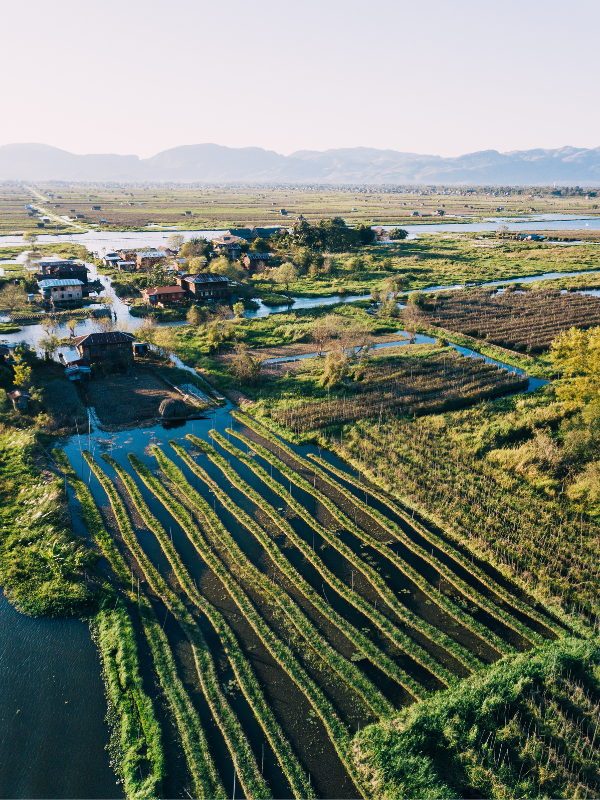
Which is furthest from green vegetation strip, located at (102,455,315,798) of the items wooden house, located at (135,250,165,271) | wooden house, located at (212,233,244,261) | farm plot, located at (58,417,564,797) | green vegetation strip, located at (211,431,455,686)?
wooden house, located at (212,233,244,261)

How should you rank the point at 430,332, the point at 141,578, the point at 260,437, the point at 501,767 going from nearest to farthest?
the point at 501,767 < the point at 141,578 < the point at 260,437 < the point at 430,332

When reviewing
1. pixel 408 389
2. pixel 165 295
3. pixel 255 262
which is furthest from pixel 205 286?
pixel 408 389

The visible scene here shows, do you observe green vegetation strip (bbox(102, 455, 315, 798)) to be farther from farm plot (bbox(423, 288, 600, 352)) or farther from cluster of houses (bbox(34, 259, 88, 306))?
cluster of houses (bbox(34, 259, 88, 306))

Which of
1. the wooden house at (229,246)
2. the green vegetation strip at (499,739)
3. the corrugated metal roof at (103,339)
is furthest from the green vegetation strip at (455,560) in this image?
the wooden house at (229,246)

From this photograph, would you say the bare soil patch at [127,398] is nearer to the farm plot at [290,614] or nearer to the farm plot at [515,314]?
the farm plot at [290,614]

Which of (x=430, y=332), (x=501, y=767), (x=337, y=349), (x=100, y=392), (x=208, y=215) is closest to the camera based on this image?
(x=501, y=767)

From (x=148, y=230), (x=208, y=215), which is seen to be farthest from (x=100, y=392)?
(x=208, y=215)

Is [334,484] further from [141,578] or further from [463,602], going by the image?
[141,578]
